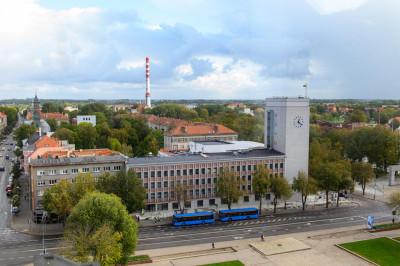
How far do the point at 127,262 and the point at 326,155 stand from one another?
5964 centimetres

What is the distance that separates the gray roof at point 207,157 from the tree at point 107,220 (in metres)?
23.2

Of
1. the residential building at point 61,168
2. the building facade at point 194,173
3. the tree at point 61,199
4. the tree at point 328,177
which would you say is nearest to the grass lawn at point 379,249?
the tree at point 328,177

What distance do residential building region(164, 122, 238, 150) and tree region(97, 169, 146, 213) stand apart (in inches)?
2112

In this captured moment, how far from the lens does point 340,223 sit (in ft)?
204

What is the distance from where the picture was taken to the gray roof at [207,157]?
68125 millimetres

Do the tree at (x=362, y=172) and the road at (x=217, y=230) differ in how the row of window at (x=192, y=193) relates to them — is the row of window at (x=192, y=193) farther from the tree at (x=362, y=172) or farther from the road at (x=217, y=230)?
the tree at (x=362, y=172)

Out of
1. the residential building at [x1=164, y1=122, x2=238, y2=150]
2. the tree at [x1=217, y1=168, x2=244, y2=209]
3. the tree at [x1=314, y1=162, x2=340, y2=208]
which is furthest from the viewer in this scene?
the residential building at [x1=164, y1=122, x2=238, y2=150]

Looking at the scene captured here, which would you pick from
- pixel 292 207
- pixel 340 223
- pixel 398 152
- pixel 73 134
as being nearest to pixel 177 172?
pixel 292 207

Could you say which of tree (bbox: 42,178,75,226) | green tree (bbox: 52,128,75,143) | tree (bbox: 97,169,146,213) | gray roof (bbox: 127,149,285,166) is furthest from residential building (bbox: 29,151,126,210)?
green tree (bbox: 52,128,75,143)

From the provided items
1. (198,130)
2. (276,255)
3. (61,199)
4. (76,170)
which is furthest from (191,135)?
(276,255)

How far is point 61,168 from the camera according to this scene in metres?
65.1

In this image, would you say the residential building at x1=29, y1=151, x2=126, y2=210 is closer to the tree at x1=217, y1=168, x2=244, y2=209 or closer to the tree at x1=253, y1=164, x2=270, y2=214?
the tree at x1=217, y1=168, x2=244, y2=209

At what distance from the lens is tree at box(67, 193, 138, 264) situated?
135 feet

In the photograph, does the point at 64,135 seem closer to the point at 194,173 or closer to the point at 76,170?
the point at 76,170
